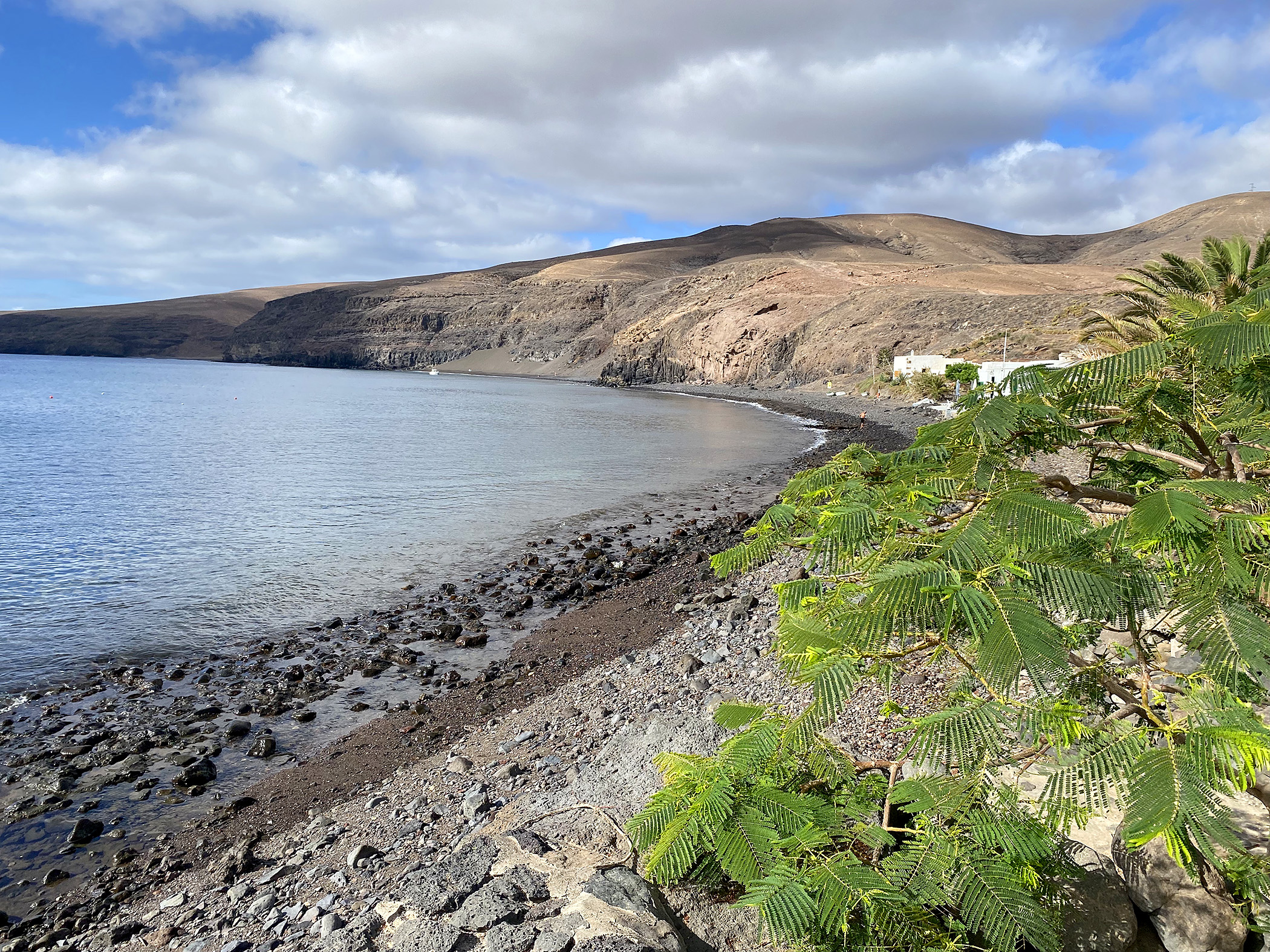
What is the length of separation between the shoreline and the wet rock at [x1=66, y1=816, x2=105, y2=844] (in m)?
0.13

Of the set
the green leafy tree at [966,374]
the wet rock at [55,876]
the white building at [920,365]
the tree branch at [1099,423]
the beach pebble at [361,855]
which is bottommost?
the wet rock at [55,876]

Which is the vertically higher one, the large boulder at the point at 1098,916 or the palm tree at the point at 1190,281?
the palm tree at the point at 1190,281

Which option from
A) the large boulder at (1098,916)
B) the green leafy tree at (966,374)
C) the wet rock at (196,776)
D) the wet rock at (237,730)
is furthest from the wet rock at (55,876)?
the green leafy tree at (966,374)

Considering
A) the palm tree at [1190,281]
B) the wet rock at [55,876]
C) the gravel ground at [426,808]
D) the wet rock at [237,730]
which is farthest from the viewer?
the palm tree at [1190,281]

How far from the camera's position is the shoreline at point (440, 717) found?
7.59 m

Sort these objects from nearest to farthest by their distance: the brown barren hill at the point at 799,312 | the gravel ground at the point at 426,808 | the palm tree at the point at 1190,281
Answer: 1. the gravel ground at the point at 426,808
2. the palm tree at the point at 1190,281
3. the brown barren hill at the point at 799,312

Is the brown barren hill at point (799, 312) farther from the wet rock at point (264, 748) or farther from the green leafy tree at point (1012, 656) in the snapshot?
the green leafy tree at point (1012, 656)

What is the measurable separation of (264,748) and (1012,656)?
916cm

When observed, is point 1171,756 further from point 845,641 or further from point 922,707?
point 922,707

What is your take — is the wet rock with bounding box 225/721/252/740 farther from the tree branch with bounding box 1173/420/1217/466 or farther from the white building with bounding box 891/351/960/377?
the white building with bounding box 891/351/960/377

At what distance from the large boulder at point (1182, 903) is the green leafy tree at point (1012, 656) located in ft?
0.61

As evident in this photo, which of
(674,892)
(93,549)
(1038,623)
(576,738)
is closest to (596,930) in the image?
(674,892)

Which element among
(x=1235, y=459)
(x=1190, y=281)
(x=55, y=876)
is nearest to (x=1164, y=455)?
(x=1235, y=459)

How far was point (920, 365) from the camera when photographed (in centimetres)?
7088
